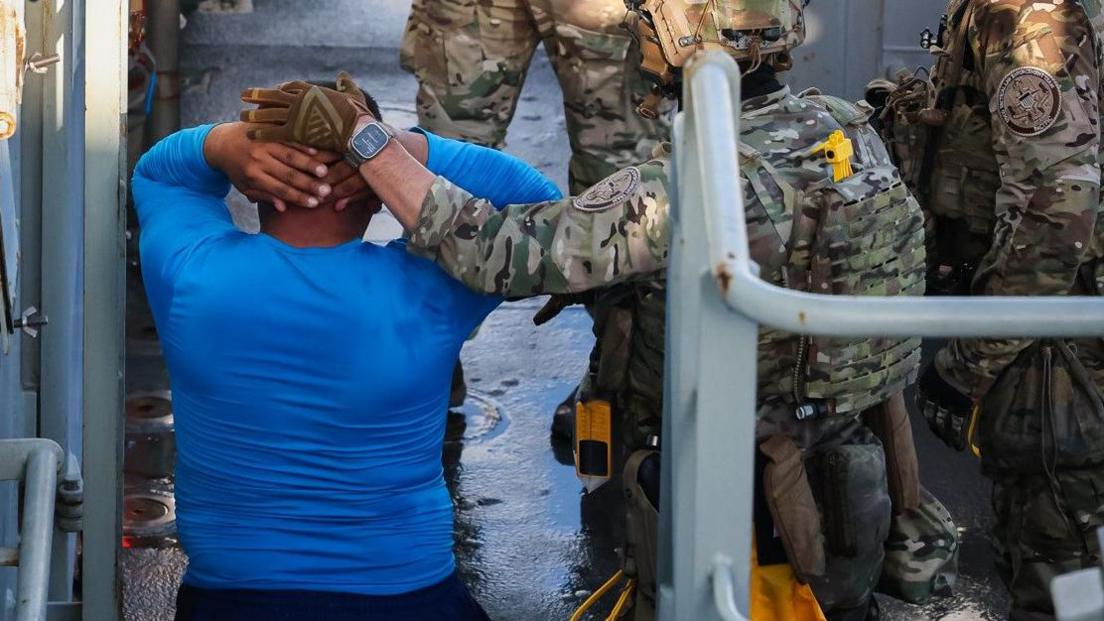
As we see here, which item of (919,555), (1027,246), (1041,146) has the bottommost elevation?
(919,555)

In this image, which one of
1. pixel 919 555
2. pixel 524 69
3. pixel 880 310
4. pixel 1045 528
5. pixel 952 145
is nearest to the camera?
pixel 880 310

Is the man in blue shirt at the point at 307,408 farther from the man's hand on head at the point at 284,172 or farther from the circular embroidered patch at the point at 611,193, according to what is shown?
the circular embroidered patch at the point at 611,193

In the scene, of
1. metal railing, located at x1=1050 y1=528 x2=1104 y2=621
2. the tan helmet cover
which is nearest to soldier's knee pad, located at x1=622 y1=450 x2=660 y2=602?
the tan helmet cover

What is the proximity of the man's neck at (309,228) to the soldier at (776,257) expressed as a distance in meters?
0.06

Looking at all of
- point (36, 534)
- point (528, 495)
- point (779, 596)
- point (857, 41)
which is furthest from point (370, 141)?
point (857, 41)

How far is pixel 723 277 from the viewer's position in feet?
5.97

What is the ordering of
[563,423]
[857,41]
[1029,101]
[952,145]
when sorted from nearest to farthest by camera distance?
1. [1029,101]
2. [952,145]
3. [563,423]
4. [857,41]

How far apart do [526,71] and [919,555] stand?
242 cm

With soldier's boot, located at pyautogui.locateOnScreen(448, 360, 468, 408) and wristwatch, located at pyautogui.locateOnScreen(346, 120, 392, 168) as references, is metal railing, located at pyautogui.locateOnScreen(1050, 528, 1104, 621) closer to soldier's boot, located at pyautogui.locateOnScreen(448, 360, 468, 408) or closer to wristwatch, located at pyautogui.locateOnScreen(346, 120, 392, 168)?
wristwatch, located at pyautogui.locateOnScreen(346, 120, 392, 168)

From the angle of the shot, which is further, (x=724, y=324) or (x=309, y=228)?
(x=309, y=228)

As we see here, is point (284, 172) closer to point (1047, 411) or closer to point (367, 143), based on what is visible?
point (367, 143)

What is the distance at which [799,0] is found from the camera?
3.25 m

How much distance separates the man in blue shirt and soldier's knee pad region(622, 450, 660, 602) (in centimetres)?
51

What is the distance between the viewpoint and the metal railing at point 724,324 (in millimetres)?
1763
